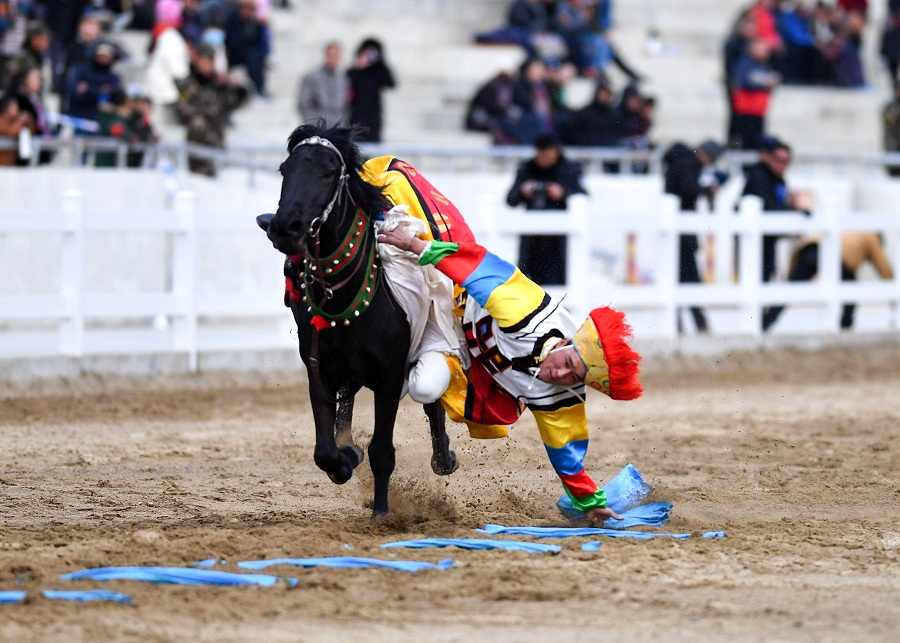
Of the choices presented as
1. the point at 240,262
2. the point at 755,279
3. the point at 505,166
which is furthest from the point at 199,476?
the point at 505,166

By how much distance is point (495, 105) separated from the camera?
19625 millimetres

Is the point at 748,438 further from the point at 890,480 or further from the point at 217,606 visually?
the point at 217,606

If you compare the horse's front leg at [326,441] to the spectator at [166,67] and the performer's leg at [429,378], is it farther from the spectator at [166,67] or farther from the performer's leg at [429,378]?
the spectator at [166,67]

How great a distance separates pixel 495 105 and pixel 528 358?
12620 millimetres

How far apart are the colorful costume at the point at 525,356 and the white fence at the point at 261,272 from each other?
589 cm

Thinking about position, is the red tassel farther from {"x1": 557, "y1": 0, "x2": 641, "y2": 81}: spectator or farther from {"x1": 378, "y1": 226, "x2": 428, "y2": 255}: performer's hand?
{"x1": 557, "y1": 0, "x2": 641, "y2": 81}: spectator

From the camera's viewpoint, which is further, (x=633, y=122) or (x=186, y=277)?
(x=633, y=122)

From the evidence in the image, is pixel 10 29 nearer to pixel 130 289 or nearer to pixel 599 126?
pixel 130 289

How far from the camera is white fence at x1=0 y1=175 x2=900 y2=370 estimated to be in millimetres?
12859

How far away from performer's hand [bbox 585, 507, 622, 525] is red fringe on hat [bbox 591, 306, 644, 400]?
58 cm

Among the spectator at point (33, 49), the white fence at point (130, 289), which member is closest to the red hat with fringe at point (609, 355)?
the white fence at point (130, 289)

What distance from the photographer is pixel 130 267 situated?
1569 cm

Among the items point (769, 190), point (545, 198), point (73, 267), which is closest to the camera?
point (73, 267)

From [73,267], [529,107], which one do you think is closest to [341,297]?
[73,267]
